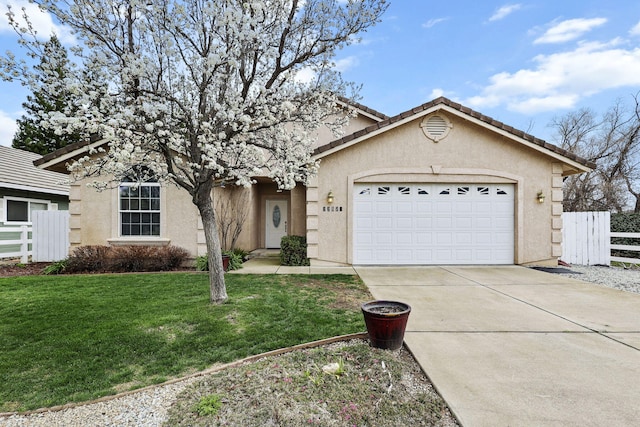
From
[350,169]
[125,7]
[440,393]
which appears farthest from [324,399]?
[350,169]

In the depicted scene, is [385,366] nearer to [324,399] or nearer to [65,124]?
[324,399]

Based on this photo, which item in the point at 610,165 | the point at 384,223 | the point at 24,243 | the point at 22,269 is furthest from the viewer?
the point at 610,165

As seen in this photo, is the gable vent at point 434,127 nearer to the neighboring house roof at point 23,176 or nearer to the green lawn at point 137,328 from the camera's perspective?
the green lawn at point 137,328

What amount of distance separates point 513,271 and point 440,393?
24.5ft

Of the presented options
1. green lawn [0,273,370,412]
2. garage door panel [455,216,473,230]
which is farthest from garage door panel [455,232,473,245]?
green lawn [0,273,370,412]

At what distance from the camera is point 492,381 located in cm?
323

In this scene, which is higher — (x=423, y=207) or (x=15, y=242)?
(x=423, y=207)

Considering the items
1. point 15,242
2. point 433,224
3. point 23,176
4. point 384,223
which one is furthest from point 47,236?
point 433,224

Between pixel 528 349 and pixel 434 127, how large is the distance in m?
7.41

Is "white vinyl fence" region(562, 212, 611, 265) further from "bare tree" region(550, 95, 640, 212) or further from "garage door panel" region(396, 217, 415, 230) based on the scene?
"bare tree" region(550, 95, 640, 212)

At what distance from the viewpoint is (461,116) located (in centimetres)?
970

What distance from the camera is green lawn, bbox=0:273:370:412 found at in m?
3.41

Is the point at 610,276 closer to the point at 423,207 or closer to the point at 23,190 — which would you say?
the point at 423,207

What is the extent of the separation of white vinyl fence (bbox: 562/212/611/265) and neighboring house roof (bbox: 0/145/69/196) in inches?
679
